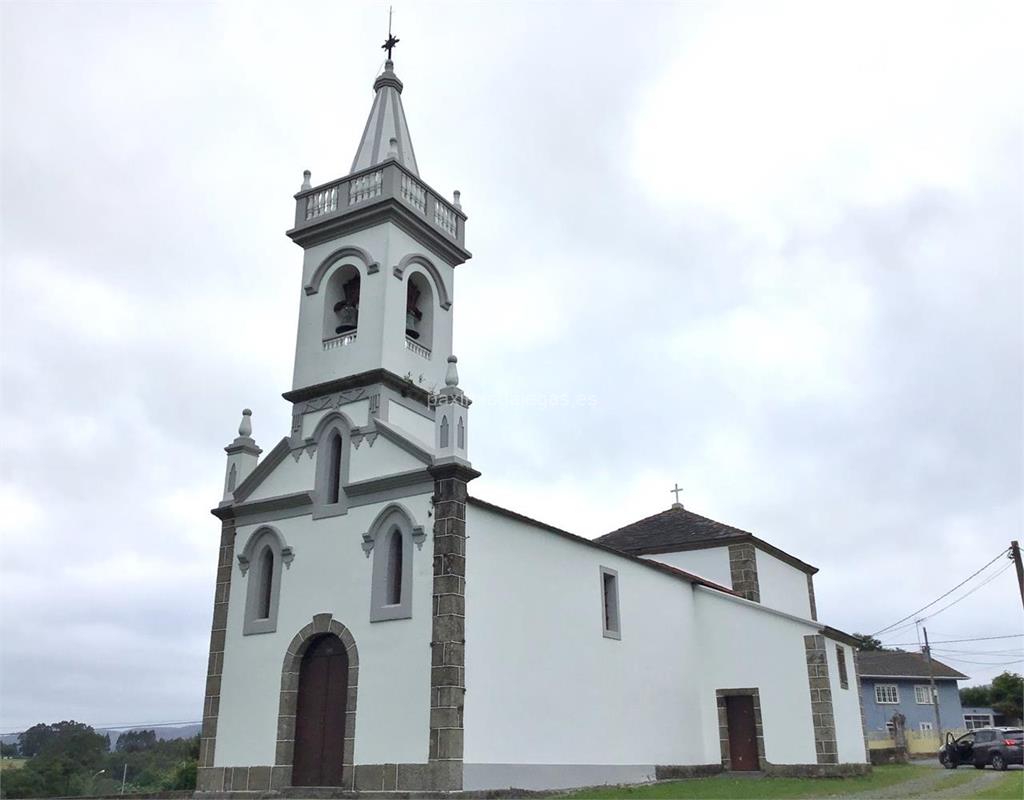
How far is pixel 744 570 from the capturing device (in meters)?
28.5

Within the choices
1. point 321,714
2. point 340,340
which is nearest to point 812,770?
point 321,714

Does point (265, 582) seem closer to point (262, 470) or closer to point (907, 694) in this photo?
point (262, 470)

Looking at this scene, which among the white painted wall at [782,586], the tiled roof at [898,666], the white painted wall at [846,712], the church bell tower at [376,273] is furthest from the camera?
the tiled roof at [898,666]

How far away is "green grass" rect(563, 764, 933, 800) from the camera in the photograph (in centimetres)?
1714

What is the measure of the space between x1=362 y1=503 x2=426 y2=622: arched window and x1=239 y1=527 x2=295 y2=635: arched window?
7.55 feet

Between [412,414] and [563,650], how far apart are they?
6.03 meters

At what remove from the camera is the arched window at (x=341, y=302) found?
20.9 meters

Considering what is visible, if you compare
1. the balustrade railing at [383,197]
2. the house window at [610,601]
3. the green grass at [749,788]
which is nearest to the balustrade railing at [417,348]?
the balustrade railing at [383,197]

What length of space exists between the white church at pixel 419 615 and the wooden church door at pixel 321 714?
1.8 inches

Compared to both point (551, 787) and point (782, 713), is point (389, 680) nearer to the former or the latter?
point (551, 787)

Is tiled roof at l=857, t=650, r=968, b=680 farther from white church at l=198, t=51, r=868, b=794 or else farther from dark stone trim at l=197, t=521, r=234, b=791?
dark stone trim at l=197, t=521, r=234, b=791

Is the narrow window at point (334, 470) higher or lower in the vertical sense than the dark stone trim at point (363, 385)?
lower

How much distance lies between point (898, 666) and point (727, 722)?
35106 mm

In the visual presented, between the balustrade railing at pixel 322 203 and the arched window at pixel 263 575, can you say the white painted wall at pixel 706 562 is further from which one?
the balustrade railing at pixel 322 203
